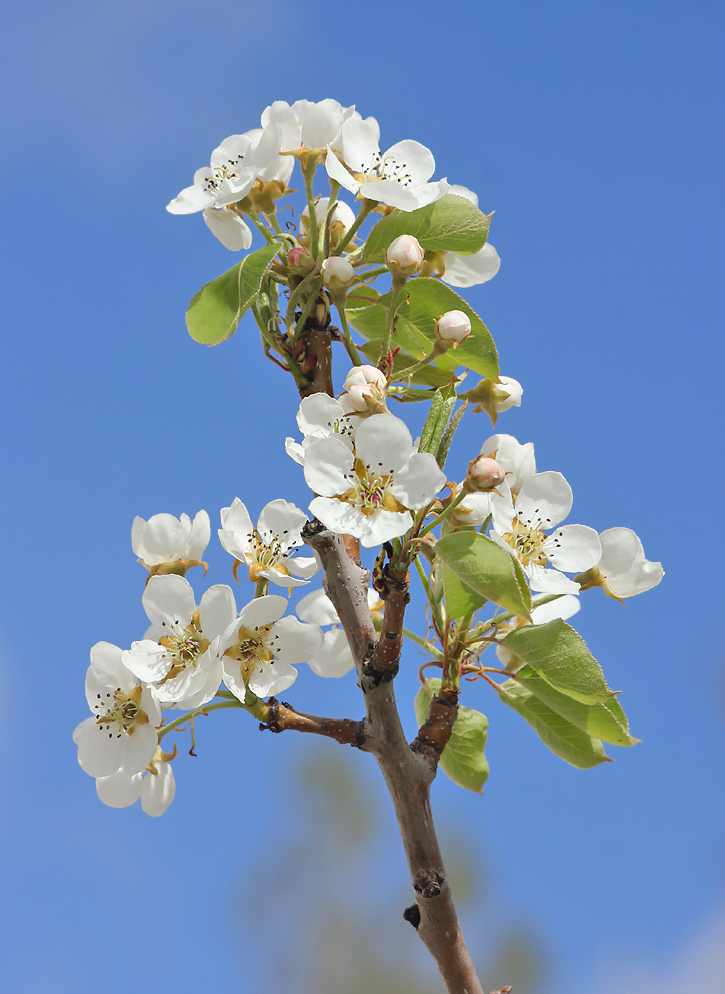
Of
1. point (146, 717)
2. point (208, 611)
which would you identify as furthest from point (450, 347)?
point (146, 717)

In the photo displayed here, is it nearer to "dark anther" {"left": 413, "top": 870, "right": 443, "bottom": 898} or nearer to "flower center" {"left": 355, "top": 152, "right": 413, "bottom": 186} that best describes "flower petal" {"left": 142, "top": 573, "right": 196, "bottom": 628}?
"dark anther" {"left": 413, "top": 870, "right": 443, "bottom": 898}

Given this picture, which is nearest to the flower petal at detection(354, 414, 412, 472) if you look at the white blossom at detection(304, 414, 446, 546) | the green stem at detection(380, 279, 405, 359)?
the white blossom at detection(304, 414, 446, 546)

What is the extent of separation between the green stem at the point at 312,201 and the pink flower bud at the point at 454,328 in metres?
0.23

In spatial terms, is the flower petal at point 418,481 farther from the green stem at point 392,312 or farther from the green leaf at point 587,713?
the green leaf at point 587,713

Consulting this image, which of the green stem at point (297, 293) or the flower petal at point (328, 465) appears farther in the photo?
the green stem at point (297, 293)

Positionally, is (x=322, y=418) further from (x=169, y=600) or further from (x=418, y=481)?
(x=169, y=600)

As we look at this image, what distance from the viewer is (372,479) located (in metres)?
1.00

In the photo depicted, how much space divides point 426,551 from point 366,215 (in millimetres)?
515

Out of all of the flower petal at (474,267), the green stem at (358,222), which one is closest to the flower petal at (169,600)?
the green stem at (358,222)

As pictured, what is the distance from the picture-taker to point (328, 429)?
1069 millimetres

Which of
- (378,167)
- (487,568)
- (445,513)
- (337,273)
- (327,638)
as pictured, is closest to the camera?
(487,568)

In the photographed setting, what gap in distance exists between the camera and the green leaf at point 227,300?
3.66 ft

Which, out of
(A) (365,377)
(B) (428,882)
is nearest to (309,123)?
(A) (365,377)

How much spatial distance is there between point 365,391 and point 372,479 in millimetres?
111
